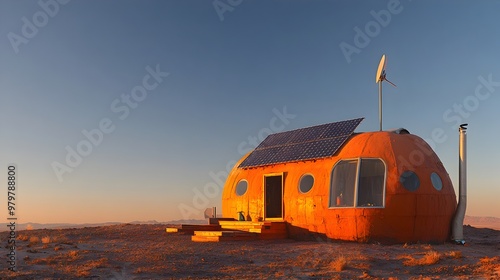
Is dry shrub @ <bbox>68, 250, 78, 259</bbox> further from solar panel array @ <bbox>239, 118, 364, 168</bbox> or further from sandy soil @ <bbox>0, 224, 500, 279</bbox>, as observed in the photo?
solar panel array @ <bbox>239, 118, 364, 168</bbox>

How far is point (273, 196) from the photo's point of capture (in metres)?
20.5

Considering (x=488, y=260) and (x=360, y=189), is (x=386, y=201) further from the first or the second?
(x=488, y=260)

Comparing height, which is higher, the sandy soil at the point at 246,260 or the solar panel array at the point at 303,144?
the solar panel array at the point at 303,144

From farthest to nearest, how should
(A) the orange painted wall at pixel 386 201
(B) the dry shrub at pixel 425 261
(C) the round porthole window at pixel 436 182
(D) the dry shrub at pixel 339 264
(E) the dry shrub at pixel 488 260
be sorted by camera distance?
(C) the round porthole window at pixel 436 182 < (A) the orange painted wall at pixel 386 201 < (E) the dry shrub at pixel 488 260 < (B) the dry shrub at pixel 425 261 < (D) the dry shrub at pixel 339 264

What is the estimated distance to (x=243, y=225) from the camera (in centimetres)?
1966

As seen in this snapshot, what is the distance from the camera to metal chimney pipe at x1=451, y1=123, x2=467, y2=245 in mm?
17953

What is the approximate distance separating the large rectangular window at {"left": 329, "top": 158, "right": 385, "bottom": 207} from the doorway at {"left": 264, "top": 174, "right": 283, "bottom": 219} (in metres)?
2.82

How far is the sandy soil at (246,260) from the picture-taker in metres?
11.6

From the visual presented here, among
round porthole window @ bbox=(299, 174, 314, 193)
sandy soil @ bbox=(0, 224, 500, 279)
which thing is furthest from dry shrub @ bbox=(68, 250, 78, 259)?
round porthole window @ bbox=(299, 174, 314, 193)

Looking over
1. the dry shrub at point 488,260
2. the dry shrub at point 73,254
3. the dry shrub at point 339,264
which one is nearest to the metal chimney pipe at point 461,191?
the dry shrub at point 488,260

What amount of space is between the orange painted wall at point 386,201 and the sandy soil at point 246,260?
0.60 m

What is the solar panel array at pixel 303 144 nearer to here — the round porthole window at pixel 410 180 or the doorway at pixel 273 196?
the doorway at pixel 273 196

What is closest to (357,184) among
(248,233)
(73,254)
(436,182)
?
(436,182)

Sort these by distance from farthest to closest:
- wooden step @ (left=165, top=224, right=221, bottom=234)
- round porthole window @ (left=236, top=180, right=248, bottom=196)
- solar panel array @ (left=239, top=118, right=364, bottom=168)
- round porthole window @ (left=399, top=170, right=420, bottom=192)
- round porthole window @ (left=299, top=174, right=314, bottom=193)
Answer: round porthole window @ (left=236, top=180, right=248, bottom=196) < wooden step @ (left=165, top=224, right=221, bottom=234) < solar panel array @ (left=239, top=118, right=364, bottom=168) < round porthole window @ (left=299, top=174, right=314, bottom=193) < round porthole window @ (left=399, top=170, right=420, bottom=192)
